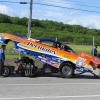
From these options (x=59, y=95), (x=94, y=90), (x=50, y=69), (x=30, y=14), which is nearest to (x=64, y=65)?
(x=50, y=69)

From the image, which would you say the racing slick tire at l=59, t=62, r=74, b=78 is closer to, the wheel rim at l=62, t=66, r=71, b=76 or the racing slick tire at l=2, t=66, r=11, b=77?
the wheel rim at l=62, t=66, r=71, b=76

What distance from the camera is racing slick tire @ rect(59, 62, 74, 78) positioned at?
1474 centimetres

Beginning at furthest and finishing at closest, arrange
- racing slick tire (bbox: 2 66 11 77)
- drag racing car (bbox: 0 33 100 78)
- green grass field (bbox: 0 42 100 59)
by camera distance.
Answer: green grass field (bbox: 0 42 100 59) → racing slick tire (bbox: 2 66 11 77) → drag racing car (bbox: 0 33 100 78)

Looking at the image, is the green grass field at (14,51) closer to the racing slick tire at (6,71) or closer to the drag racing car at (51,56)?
the racing slick tire at (6,71)

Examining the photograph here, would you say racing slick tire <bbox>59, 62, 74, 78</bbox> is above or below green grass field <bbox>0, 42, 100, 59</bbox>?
below

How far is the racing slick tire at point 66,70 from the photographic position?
14.7 m

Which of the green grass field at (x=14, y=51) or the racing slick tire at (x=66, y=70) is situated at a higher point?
the green grass field at (x=14, y=51)

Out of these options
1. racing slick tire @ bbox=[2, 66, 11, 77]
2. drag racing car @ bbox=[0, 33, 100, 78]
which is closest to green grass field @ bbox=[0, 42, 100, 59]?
racing slick tire @ bbox=[2, 66, 11, 77]

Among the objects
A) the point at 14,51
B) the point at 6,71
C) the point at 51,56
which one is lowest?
the point at 6,71

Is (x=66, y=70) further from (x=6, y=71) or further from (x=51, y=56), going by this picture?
(x=6, y=71)

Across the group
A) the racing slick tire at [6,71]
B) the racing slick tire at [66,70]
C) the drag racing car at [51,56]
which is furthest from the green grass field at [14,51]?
the racing slick tire at [66,70]

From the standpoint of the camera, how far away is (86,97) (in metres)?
9.20

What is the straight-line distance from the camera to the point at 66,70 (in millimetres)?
14852

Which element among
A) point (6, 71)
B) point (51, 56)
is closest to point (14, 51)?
point (6, 71)
